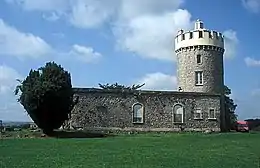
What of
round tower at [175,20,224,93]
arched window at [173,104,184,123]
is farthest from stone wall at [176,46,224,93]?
arched window at [173,104,184,123]

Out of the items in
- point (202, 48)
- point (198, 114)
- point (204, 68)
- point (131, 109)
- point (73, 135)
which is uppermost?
point (202, 48)

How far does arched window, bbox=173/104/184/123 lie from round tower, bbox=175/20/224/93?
452 cm

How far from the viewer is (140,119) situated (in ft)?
135

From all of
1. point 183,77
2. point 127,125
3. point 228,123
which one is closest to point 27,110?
point 127,125

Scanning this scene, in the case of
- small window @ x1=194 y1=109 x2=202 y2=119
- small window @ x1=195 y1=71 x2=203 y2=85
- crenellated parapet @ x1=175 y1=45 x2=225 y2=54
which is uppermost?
crenellated parapet @ x1=175 y1=45 x2=225 y2=54

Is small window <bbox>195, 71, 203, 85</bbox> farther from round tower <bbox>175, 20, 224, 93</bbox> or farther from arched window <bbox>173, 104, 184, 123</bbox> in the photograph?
arched window <bbox>173, 104, 184, 123</bbox>

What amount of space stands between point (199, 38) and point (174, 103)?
7.77 meters

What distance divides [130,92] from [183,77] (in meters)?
7.87

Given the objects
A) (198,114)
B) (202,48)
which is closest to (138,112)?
(198,114)

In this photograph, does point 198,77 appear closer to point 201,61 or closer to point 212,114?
point 201,61

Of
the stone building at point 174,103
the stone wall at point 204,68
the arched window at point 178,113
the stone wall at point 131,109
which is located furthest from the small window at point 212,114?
the stone wall at point 204,68

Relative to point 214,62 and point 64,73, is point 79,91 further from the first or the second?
point 214,62

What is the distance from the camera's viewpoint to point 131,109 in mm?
40875

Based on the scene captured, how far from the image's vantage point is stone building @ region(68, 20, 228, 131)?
132ft
